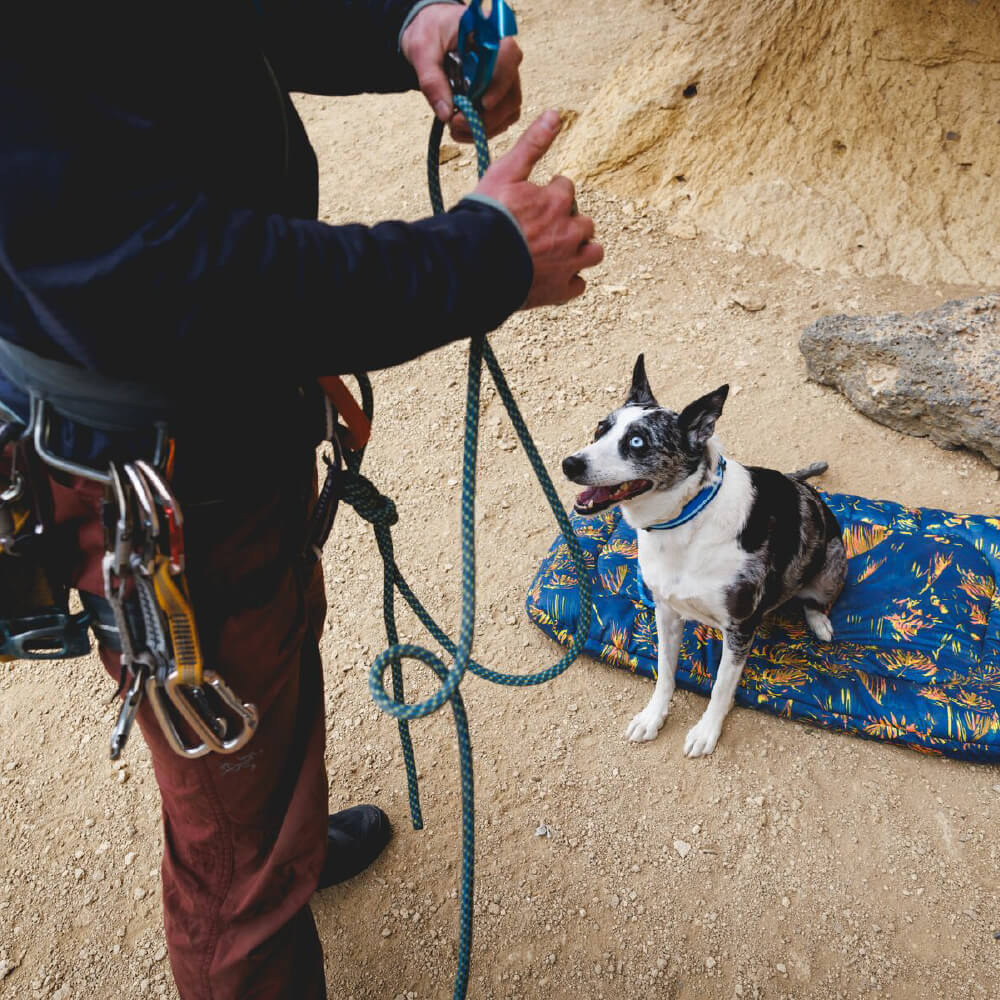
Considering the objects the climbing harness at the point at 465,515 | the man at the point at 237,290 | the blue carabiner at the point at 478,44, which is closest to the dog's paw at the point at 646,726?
the climbing harness at the point at 465,515

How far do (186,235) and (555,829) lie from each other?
2.30m

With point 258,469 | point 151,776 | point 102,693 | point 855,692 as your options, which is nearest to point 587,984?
point 855,692

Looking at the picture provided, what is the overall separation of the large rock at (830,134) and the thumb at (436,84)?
400cm

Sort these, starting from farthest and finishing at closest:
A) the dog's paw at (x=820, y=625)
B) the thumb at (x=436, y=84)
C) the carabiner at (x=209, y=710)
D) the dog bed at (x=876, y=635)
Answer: the dog's paw at (x=820, y=625) → the dog bed at (x=876, y=635) → the thumb at (x=436, y=84) → the carabiner at (x=209, y=710)

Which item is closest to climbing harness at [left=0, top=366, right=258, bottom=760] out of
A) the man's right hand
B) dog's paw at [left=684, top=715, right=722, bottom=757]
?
the man's right hand

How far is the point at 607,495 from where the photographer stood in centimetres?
247

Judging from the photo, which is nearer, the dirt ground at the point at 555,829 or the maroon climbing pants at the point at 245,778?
the maroon climbing pants at the point at 245,778

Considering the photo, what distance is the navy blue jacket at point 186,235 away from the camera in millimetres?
921

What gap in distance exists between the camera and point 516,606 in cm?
338

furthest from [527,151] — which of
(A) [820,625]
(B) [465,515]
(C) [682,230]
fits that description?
(C) [682,230]

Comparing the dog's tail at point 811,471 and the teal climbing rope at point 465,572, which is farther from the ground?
the teal climbing rope at point 465,572

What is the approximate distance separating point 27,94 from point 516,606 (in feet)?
8.92

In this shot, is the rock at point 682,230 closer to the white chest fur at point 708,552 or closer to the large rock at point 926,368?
the large rock at point 926,368

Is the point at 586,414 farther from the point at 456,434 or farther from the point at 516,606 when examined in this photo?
the point at 516,606
